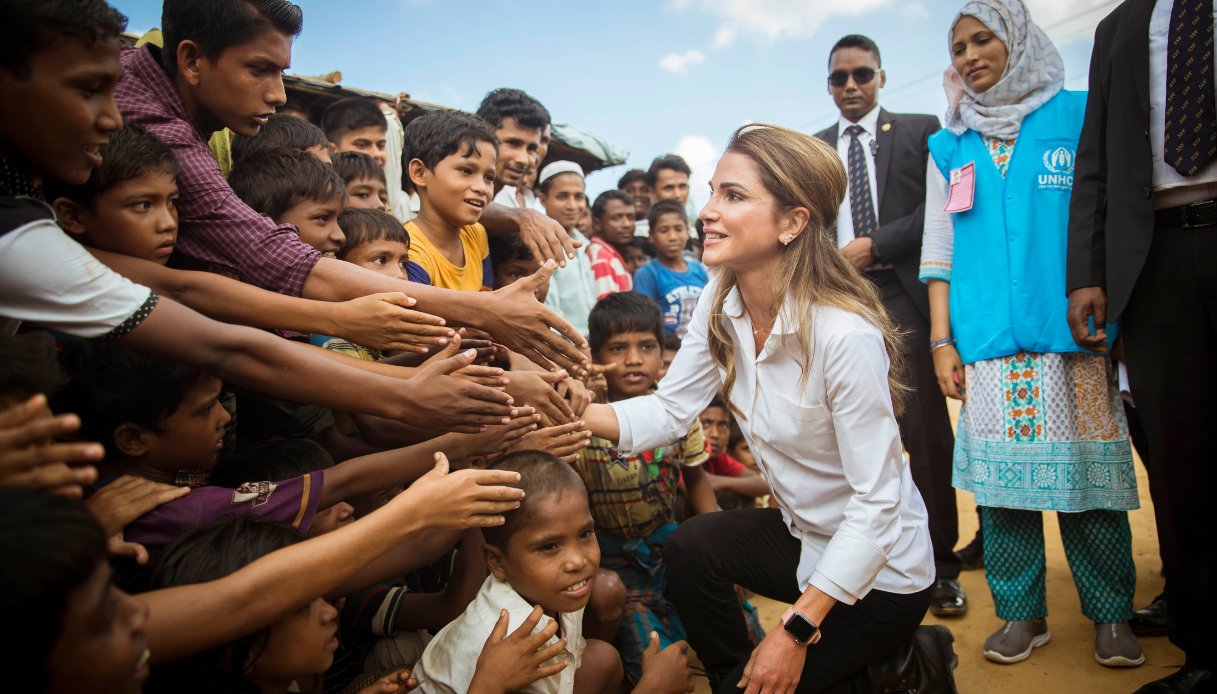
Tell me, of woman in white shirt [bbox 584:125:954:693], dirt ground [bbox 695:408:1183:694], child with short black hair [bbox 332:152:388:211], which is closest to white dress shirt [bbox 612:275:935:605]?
woman in white shirt [bbox 584:125:954:693]

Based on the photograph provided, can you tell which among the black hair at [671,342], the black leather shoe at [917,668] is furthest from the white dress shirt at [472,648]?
the black hair at [671,342]

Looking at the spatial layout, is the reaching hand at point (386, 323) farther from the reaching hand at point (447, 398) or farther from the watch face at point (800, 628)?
the watch face at point (800, 628)

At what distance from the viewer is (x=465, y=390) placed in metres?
2.26

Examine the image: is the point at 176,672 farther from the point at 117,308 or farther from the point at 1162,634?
the point at 1162,634

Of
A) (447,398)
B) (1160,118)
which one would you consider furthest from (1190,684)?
(447,398)

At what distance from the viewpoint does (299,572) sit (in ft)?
5.45

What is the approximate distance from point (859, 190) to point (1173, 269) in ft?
6.21

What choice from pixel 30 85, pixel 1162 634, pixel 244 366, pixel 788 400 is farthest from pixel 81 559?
pixel 1162 634

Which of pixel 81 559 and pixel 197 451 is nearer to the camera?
pixel 81 559

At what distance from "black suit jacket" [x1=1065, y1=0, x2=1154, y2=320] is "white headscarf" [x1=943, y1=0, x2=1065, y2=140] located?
0.35 meters

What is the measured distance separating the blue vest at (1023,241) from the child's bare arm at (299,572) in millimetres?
2574

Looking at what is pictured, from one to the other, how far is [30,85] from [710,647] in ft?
8.71

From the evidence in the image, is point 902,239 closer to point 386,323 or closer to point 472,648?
point 386,323

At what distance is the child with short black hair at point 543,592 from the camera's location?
89.4 inches
